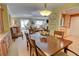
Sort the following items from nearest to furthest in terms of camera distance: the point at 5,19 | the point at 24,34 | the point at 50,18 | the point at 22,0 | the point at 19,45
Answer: the point at 22,0, the point at 5,19, the point at 50,18, the point at 24,34, the point at 19,45

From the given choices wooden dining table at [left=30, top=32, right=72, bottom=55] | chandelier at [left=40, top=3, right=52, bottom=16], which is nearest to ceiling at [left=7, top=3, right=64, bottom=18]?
chandelier at [left=40, top=3, right=52, bottom=16]

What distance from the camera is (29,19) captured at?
4.92 feet

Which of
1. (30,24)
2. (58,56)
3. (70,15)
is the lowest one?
(58,56)

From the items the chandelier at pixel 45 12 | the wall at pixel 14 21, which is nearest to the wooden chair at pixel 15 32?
the wall at pixel 14 21

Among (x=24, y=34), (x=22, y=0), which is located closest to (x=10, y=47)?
(x=24, y=34)

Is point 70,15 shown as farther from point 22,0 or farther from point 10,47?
point 10,47

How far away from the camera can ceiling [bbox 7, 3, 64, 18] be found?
130 cm

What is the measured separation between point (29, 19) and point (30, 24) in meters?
0.08

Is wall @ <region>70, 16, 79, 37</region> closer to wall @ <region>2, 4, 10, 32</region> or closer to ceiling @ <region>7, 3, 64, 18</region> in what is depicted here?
ceiling @ <region>7, 3, 64, 18</region>

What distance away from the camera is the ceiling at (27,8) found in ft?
4.26

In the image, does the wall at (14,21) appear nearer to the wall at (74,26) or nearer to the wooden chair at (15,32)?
the wooden chair at (15,32)

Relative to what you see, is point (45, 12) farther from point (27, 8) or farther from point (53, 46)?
point (53, 46)

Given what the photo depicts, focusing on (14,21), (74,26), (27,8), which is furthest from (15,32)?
(74,26)

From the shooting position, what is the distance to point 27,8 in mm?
1400
